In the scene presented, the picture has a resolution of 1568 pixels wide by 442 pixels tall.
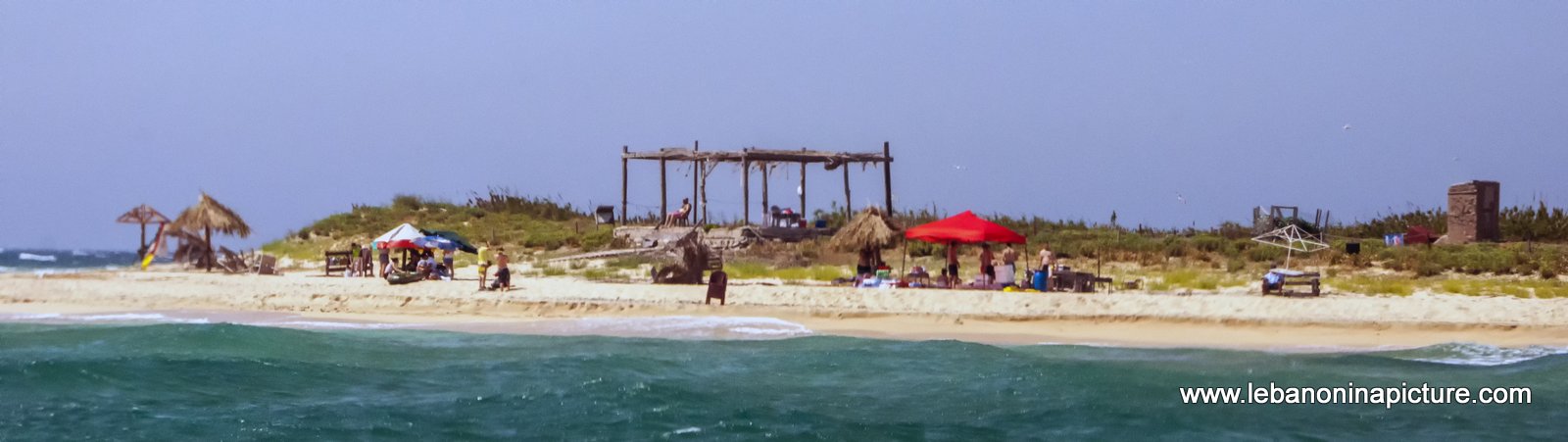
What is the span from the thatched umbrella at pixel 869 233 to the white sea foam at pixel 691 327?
312cm

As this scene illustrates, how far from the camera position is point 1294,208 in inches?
1201

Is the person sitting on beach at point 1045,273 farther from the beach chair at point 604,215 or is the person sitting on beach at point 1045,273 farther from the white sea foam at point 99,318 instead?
the beach chair at point 604,215

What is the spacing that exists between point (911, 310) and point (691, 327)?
9.04ft

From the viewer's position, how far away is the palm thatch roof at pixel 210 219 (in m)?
28.0

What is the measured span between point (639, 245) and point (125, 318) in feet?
35.5

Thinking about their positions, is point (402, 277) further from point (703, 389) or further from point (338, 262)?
point (703, 389)

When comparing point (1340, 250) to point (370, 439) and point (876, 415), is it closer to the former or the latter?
point (876, 415)

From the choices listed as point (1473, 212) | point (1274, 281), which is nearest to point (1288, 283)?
point (1274, 281)

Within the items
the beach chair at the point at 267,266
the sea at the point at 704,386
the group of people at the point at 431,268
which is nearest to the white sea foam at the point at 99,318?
the sea at the point at 704,386

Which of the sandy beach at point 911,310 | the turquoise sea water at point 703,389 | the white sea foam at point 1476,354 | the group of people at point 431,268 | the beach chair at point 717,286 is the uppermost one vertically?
the group of people at point 431,268

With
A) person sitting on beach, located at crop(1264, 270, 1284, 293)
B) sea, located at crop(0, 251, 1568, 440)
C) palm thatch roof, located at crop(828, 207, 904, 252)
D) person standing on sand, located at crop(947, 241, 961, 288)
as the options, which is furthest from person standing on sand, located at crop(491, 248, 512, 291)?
person sitting on beach, located at crop(1264, 270, 1284, 293)

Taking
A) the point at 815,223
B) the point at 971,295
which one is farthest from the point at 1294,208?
the point at 971,295

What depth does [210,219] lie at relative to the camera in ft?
91.8

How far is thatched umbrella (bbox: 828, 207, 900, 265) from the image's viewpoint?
23062 mm
